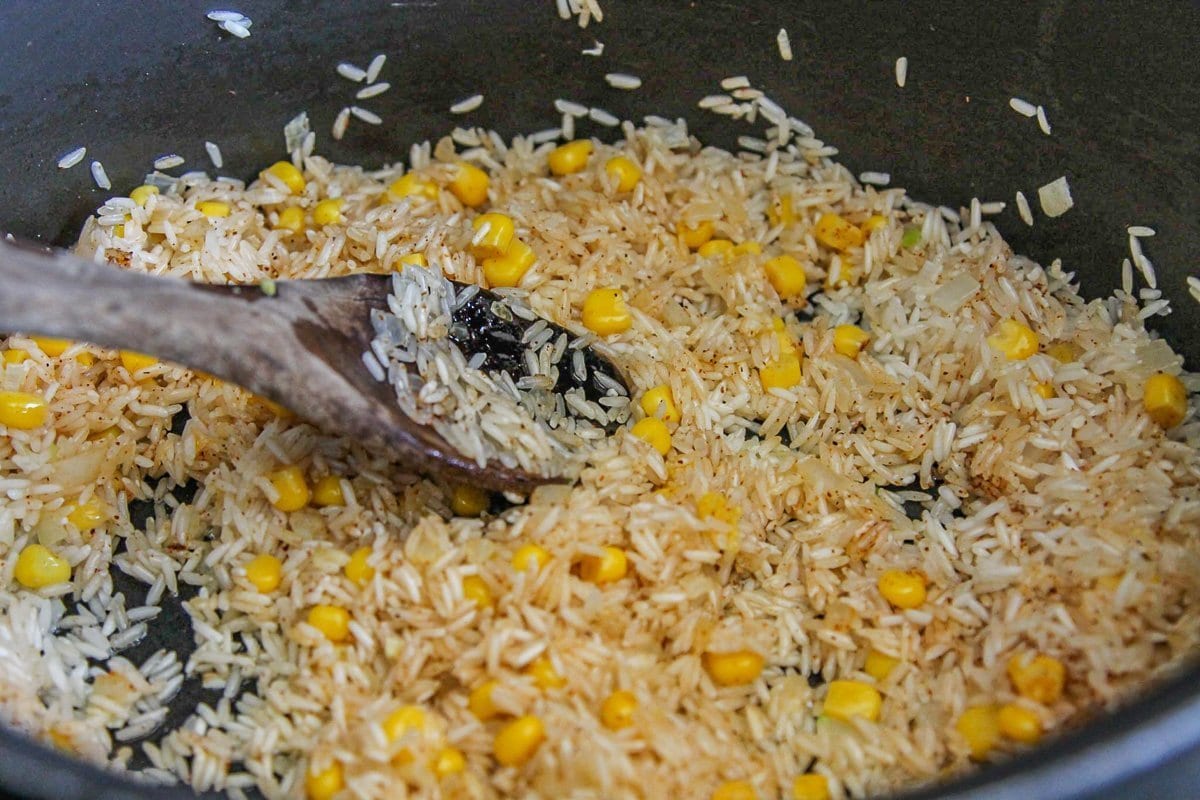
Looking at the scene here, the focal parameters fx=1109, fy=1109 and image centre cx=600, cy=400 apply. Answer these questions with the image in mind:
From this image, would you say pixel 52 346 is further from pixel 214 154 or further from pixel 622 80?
pixel 622 80

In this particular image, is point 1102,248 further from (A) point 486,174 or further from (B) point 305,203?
(B) point 305,203

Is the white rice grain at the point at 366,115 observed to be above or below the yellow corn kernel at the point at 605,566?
above

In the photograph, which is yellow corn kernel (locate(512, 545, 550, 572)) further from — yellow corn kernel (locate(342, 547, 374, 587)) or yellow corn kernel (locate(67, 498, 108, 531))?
yellow corn kernel (locate(67, 498, 108, 531))

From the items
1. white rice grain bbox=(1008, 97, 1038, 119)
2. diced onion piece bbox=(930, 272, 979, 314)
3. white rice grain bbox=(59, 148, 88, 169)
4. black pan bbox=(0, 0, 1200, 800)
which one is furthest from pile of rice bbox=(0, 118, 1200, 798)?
white rice grain bbox=(1008, 97, 1038, 119)

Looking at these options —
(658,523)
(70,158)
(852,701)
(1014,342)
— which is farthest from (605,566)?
(70,158)

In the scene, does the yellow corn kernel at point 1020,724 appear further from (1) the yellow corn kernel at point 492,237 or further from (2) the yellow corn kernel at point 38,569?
(2) the yellow corn kernel at point 38,569

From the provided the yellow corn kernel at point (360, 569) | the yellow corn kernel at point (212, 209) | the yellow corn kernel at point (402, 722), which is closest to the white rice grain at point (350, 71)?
the yellow corn kernel at point (212, 209)

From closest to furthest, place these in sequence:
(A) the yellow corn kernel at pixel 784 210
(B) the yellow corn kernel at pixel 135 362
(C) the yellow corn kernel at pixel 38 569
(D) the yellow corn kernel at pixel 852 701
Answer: (D) the yellow corn kernel at pixel 852 701 → (C) the yellow corn kernel at pixel 38 569 → (B) the yellow corn kernel at pixel 135 362 → (A) the yellow corn kernel at pixel 784 210
